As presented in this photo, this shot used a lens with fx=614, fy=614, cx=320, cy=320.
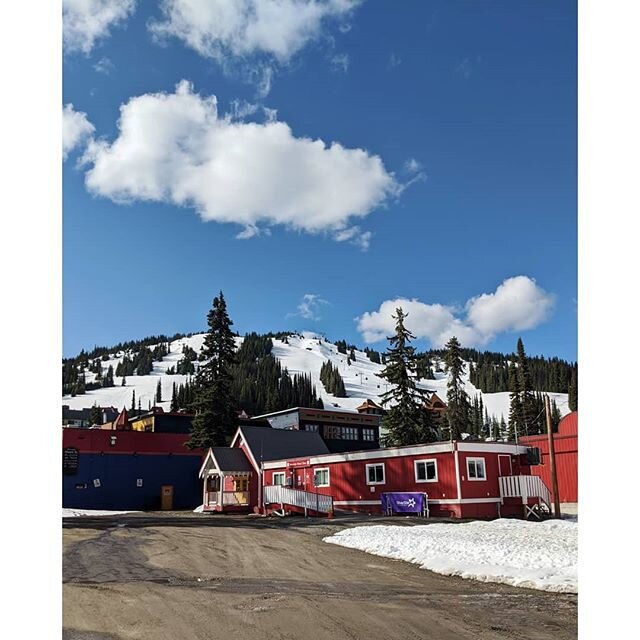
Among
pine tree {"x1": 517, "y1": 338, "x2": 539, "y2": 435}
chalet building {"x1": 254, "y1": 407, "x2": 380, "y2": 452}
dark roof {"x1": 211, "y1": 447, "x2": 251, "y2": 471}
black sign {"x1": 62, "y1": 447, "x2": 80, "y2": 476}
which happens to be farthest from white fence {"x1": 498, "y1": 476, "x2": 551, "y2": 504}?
pine tree {"x1": 517, "y1": 338, "x2": 539, "y2": 435}

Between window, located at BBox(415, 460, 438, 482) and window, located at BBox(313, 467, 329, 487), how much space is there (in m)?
5.15

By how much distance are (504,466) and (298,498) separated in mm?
8621

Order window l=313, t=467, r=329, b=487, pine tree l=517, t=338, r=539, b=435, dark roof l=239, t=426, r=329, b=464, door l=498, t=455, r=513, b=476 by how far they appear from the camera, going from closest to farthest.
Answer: door l=498, t=455, r=513, b=476 < window l=313, t=467, r=329, b=487 < dark roof l=239, t=426, r=329, b=464 < pine tree l=517, t=338, r=539, b=435

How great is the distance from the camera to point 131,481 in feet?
116

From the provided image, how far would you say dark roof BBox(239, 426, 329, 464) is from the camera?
102ft

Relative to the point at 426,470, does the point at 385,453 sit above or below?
above

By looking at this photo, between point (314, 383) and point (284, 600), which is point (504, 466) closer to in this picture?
point (284, 600)

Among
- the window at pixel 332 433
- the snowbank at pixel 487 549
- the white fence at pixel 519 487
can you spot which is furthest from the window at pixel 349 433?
the snowbank at pixel 487 549

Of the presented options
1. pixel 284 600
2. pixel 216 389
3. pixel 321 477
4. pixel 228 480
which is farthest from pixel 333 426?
pixel 284 600

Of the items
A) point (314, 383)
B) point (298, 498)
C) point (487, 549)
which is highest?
point (314, 383)

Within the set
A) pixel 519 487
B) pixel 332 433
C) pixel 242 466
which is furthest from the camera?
pixel 332 433

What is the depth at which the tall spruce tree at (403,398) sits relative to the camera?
36.8m

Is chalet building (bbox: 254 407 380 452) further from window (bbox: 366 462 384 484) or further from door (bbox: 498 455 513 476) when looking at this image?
door (bbox: 498 455 513 476)
